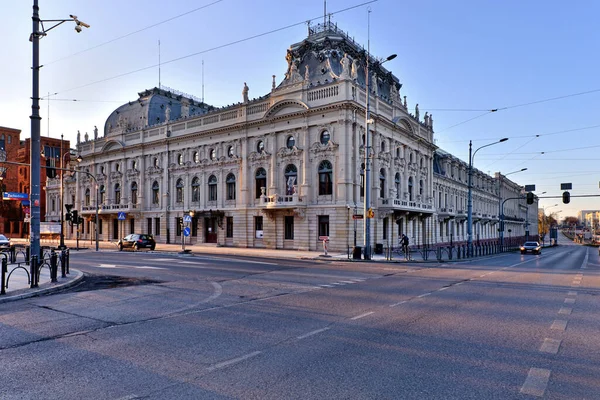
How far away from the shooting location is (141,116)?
56406mm

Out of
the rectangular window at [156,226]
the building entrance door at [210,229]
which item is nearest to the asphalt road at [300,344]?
the building entrance door at [210,229]

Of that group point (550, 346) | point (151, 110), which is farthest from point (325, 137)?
point (550, 346)

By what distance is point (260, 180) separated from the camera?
42219mm

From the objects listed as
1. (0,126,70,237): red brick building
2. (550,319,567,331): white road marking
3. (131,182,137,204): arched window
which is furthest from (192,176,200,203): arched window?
(550,319,567,331): white road marking

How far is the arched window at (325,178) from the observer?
37250 millimetres

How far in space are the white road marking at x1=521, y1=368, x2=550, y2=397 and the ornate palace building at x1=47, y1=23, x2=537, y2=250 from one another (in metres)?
23.6

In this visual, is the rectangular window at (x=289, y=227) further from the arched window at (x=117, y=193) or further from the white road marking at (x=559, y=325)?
the white road marking at (x=559, y=325)

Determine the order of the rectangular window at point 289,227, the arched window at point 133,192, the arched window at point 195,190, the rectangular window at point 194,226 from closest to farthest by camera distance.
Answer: the rectangular window at point 289,227, the rectangular window at point 194,226, the arched window at point 195,190, the arched window at point 133,192

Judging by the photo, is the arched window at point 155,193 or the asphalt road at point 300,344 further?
the arched window at point 155,193

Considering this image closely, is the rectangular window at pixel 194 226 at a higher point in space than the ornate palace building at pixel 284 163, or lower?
lower

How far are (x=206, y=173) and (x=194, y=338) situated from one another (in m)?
40.4

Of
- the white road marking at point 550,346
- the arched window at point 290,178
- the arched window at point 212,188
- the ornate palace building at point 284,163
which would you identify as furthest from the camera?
the arched window at point 212,188

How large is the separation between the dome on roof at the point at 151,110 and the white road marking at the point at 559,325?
52.6m

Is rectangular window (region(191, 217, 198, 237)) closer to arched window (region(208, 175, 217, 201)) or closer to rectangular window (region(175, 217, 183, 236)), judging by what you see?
rectangular window (region(175, 217, 183, 236))
